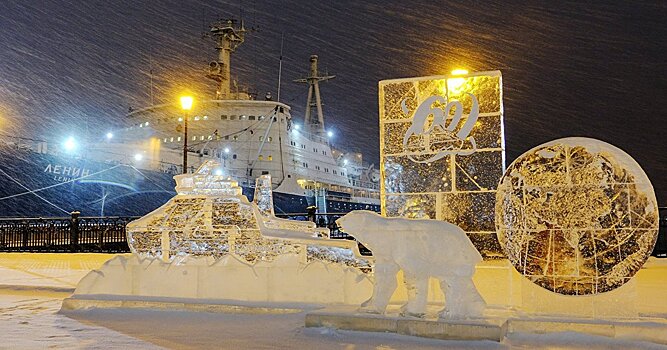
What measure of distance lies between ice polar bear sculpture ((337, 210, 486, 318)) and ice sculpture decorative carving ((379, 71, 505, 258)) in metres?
1.87

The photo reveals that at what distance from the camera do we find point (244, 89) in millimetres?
45750

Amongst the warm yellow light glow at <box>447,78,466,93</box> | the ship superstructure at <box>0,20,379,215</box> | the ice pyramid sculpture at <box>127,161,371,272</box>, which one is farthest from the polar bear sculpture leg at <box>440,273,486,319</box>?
the ship superstructure at <box>0,20,379,215</box>

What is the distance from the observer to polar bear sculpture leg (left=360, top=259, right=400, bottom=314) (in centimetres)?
452

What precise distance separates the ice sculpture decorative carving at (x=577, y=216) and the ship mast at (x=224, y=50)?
132 ft

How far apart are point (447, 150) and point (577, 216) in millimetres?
2055

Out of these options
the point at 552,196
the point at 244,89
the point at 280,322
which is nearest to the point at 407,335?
the point at 280,322

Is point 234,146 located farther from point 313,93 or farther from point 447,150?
point 447,150

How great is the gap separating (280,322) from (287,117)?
123ft

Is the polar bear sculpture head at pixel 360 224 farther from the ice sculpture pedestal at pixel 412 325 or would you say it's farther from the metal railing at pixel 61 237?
the metal railing at pixel 61 237

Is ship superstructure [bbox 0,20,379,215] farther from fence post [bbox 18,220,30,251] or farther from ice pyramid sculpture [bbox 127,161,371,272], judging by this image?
ice pyramid sculpture [bbox 127,161,371,272]

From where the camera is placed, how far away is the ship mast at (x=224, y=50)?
143 ft

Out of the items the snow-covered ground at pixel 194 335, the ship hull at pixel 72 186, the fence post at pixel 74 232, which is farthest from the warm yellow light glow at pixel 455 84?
the ship hull at pixel 72 186

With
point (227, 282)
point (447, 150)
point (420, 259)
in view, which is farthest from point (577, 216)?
point (227, 282)

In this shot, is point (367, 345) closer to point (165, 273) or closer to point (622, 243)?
point (622, 243)
